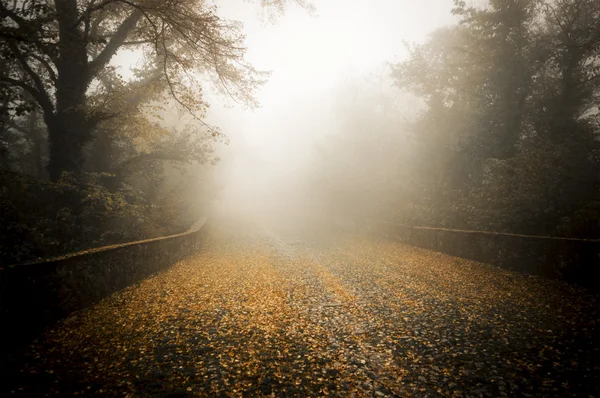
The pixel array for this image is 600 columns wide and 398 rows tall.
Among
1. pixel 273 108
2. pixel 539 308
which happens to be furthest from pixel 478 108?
pixel 273 108

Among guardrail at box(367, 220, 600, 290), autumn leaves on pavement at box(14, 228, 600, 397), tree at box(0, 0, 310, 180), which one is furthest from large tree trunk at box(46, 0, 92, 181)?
guardrail at box(367, 220, 600, 290)

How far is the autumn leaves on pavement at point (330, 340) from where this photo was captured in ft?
11.2

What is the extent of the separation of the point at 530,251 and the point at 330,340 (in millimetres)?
7209

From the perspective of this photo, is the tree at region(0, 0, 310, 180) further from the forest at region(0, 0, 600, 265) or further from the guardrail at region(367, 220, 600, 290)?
the guardrail at region(367, 220, 600, 290)

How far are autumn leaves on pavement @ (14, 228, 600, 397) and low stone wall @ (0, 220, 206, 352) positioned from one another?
0.29 metres

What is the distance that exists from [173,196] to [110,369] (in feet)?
55.5

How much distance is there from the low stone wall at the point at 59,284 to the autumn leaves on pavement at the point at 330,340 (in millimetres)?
294

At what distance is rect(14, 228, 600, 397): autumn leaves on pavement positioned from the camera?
11.2 feet

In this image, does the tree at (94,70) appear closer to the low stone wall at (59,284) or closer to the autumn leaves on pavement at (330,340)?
the low stone wall at (59,284)

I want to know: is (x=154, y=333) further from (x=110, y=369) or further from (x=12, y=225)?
(x=12, y=225)

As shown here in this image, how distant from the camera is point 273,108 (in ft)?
293

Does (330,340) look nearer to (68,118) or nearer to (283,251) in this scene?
(283,251)

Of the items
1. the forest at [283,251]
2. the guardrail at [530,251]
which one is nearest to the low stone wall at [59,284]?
the forest at [283,251]

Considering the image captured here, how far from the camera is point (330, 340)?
456 cm
